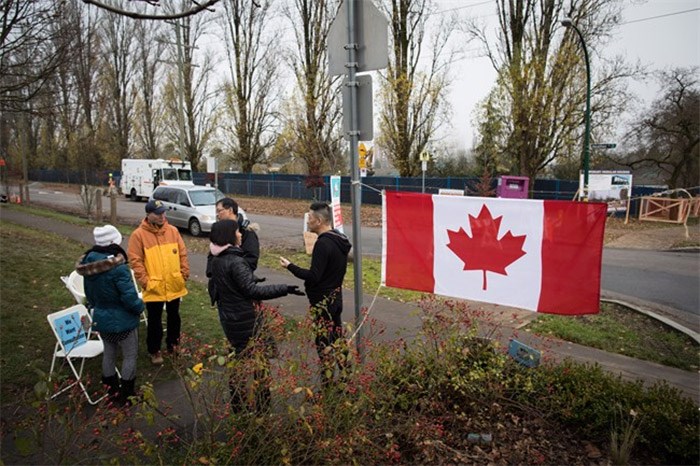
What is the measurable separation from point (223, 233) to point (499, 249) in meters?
2.48

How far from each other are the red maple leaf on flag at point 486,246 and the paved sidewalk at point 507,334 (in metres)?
0.55

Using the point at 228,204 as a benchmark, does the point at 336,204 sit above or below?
below

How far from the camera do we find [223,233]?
150 inches

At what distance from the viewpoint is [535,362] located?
13.4ft

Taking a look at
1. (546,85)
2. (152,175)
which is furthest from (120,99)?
(546,85)

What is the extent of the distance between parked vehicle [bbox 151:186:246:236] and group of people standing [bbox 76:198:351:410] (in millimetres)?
11443

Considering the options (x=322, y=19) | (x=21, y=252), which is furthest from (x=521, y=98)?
(x=21, y=252)

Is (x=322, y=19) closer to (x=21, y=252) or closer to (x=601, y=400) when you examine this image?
(x=21, y=252)

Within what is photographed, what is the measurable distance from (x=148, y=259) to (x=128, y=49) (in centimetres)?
4826

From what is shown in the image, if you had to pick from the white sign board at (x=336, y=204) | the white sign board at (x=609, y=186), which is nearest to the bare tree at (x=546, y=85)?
the white sign board at (x=609, y=186)

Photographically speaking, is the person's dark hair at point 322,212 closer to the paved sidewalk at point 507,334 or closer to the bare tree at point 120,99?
the paved sidewalk at point 507,334

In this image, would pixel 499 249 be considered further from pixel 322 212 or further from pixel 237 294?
pixel 237 294

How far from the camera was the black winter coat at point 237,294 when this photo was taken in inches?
148

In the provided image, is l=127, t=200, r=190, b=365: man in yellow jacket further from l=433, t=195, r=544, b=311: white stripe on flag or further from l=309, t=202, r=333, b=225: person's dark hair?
l=433, t=195, r=544, b=311: white stripe on flag
